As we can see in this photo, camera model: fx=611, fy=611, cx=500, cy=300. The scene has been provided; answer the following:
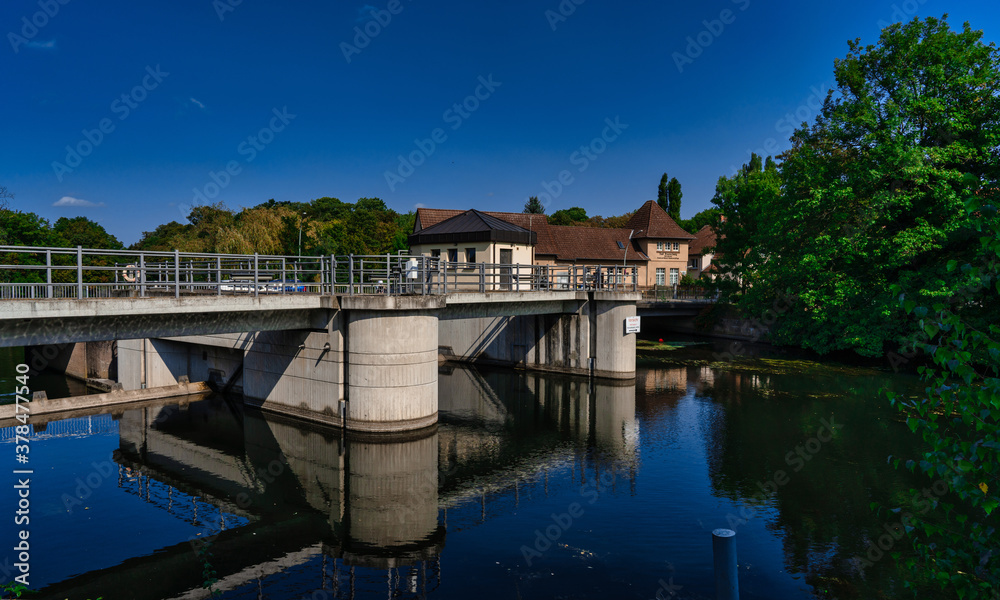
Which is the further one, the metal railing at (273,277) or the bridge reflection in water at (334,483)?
the metal railing at (273,277)

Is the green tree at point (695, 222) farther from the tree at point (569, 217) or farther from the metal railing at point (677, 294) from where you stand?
the metal railing at point (677, 294)

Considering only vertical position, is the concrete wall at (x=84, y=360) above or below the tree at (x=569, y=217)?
below

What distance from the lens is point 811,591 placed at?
31.2 feet

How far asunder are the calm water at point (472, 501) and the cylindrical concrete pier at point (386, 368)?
0.81 meters

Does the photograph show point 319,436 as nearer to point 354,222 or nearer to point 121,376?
point 121,376

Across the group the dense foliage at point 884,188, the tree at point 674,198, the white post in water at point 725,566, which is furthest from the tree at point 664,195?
the white post in water at point 725,566

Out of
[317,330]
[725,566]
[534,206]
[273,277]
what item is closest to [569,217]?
[534,206]

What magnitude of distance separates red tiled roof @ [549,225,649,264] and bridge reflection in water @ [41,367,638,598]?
108ft

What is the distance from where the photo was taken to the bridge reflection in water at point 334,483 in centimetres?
1025

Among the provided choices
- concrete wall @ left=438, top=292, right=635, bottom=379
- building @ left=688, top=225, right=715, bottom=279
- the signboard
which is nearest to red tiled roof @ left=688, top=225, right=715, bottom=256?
building @ left=688, top=225, right=715, bottom=279

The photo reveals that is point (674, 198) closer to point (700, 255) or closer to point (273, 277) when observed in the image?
point (700, 255)

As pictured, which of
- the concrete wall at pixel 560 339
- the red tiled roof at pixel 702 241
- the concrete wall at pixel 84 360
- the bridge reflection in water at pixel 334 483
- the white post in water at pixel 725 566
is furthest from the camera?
the red tiled roof at pixel 702 241

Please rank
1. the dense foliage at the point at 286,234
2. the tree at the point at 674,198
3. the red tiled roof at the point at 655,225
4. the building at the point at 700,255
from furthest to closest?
the tree at the point at 674,198
the building at the point at 700,255
the red tiled roof at the point at 655,225
the dense foliage at the point at 286,234

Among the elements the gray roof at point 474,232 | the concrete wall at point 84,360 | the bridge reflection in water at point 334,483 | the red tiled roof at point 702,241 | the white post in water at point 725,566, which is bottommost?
the bridge reflection in water at point 334,483
